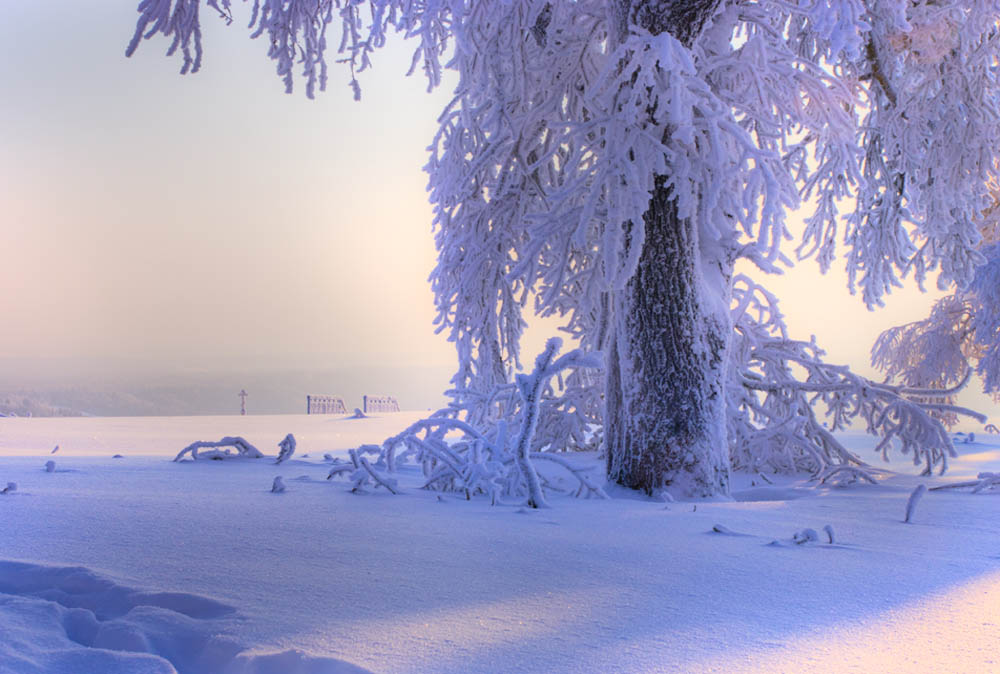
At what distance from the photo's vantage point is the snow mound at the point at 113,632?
140 centimetres

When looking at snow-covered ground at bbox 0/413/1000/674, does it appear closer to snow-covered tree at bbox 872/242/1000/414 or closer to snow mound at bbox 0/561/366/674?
snow mound at bbox 0/561/366/674

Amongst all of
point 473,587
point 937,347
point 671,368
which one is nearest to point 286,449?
point 671,368

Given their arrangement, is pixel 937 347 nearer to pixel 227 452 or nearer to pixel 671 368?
pixel 671 368

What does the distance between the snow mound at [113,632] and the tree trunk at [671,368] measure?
3281mm

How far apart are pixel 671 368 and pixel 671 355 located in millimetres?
82

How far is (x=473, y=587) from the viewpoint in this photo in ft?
6.18

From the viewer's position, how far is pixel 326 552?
7.25ft

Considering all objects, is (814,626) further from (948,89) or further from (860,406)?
(948,89)

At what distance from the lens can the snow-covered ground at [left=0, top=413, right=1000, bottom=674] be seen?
4.78 feet

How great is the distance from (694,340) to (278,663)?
3638 millimetres

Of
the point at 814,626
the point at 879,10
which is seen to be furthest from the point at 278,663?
the point at 879,10

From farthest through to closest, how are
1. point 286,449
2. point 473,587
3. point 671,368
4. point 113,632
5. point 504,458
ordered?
1. point 286,449
2. point 671,368
3. point 504,458
4. point 473,587
5. point 113,632

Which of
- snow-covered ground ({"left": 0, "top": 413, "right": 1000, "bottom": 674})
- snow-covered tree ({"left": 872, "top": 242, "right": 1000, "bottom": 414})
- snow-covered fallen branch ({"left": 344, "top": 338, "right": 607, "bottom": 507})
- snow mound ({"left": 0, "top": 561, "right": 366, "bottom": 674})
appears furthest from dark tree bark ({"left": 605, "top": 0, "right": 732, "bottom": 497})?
snow-covered tree ({"left": 872, "top": 242, "right": 1000, "bottom": 414})

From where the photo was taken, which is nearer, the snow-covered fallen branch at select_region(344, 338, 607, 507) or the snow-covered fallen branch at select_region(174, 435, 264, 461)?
the snow-covered fallen branch at select_region(344, 338, 607, 507)
